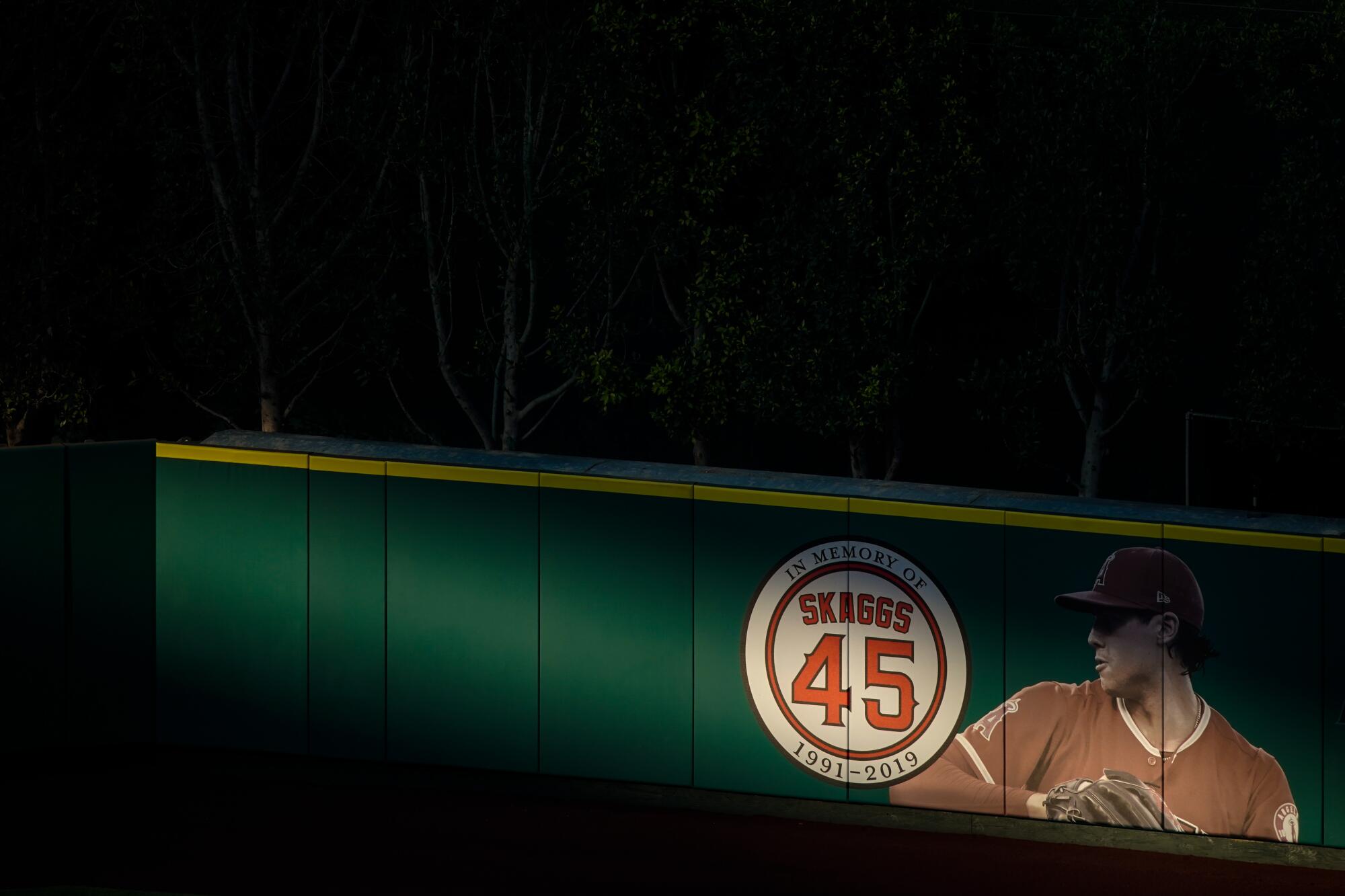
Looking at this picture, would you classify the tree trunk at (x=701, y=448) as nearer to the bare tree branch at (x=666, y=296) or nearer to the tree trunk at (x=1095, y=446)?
the bare tree branch at (x=666, y=296)

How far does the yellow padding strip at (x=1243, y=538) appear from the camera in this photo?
11.8m

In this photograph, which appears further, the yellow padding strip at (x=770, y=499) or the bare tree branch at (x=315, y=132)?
the bare tree branch at (x=315, y=132)

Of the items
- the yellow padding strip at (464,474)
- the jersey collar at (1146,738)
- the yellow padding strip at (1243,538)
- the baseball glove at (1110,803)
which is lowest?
the baseball glove at (1110,803)

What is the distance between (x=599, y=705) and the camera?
13570mm

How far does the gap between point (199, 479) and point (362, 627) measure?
2053 mm

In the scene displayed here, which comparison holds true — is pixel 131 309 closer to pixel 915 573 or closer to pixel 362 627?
pixel 362 627

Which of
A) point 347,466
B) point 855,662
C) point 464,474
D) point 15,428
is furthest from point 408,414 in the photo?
point 855,662

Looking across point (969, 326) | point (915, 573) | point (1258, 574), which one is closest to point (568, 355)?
point (969, 326)

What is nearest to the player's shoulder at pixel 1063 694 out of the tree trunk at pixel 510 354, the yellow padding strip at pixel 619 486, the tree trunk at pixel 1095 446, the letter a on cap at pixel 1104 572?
the letter a on cap at pixel 1104 572

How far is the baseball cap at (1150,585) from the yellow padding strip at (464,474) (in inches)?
194

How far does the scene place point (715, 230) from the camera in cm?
2294

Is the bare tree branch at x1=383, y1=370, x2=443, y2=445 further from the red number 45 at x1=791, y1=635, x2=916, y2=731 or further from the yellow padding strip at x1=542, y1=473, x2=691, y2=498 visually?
the red number 45 at x1=791, y1=635, x2=916, y2=731

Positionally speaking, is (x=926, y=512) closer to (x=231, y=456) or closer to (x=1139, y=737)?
(x=1139, y=737)

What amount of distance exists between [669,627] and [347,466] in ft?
10.6
